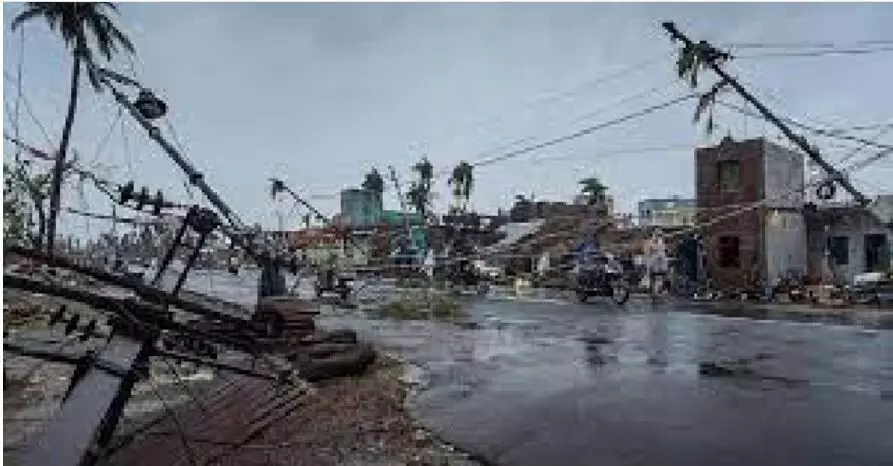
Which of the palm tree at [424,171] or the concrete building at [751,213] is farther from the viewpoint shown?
the palm tree at [424,171]

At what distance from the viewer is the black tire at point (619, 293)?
33281 millimetres

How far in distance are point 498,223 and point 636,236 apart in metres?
28.7

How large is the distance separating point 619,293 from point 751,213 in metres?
10.1

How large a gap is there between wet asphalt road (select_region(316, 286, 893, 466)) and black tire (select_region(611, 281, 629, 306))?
894cm

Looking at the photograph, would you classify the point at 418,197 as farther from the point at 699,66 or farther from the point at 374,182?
the point at 699,66

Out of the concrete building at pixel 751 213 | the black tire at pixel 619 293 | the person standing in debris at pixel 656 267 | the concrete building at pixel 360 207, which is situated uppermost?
the concrete building at pixel 360 207

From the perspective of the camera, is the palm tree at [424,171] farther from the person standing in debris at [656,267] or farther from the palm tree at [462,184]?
the person standing in debris at [656,267]

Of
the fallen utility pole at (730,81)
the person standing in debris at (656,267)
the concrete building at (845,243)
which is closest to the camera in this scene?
the fallen utility pole at (730,81)

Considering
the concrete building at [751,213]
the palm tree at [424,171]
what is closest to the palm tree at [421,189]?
the palm tree at [424,171]

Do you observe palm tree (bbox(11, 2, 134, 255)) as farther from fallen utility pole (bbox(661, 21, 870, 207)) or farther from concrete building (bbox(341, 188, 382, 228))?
concrete building (bbox(341, 188, 382, 228))

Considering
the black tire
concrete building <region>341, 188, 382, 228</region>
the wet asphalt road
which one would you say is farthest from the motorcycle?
concrete building <region>341, 188, 382, 228</region>

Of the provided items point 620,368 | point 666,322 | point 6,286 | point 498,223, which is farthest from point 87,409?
point 498,223

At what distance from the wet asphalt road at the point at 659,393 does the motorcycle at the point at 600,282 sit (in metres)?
9.70

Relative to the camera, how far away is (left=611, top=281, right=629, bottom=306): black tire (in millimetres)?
33281
